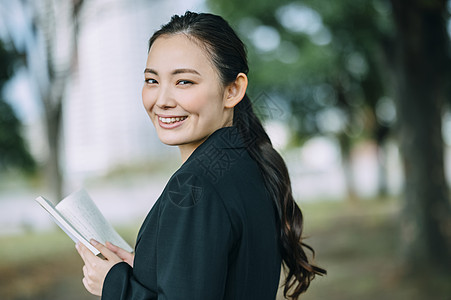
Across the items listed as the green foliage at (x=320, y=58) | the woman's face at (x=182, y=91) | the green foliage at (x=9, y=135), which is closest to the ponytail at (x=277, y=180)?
the woman's face at (x=182, y=91)

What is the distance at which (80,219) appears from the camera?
4.04ft

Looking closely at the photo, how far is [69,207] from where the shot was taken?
1.21 metres

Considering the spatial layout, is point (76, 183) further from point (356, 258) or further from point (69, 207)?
point (69, 207)

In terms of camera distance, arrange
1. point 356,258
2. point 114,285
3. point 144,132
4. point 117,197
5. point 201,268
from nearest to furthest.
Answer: point 201,268 → point 114,285 → point 356,258 → point 144,132 → point 117,197

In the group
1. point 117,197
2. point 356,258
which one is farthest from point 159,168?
point 356,258

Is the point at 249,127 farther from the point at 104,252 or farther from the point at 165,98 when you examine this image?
the point at 104,252

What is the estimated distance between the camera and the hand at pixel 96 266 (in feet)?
3.53

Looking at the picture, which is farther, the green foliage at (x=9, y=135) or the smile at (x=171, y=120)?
the green foliage at (x=9, y=135)

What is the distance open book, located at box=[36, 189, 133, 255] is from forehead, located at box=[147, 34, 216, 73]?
42 centimetres

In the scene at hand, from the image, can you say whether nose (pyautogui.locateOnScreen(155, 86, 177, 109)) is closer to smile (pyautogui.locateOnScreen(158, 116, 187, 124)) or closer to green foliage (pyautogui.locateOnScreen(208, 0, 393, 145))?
smile (pyautogui.locateOnScreen(158, 116, 187, 124))

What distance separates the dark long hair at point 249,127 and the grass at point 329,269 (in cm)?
386

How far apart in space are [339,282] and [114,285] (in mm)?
4963

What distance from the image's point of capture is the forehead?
1.08m

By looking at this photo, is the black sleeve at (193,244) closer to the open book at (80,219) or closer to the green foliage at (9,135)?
the open book at (80,219)
